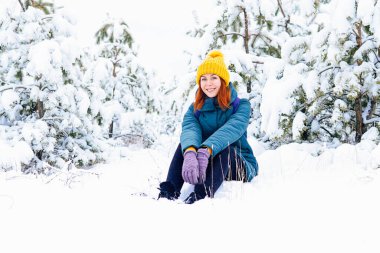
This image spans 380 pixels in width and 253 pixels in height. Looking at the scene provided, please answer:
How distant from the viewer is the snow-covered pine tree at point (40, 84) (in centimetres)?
607

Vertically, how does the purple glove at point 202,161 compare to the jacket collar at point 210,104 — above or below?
below

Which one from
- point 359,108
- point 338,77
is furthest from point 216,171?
point 359,108

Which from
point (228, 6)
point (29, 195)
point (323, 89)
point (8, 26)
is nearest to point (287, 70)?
point (323, 89)

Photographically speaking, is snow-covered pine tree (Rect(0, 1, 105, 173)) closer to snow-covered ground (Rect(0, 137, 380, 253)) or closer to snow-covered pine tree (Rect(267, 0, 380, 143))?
snow-covered ground (Rect(0, 137, 380, 253))

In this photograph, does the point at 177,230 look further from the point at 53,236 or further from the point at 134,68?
the point at 134,68

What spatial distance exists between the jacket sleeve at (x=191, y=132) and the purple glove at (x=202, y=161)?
15 cm

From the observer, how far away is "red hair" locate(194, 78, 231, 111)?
11.9 ft

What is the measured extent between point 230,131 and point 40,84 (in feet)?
15.4

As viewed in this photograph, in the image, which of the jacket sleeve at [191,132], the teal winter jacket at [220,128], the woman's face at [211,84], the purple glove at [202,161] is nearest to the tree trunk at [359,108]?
the teal winter jacket at [220,128]

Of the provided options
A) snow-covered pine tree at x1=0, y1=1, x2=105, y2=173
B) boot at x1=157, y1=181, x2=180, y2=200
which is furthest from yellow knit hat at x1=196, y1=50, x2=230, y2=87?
snow-covered pine tree at x1=0, y1=1, x2=105, y2=173

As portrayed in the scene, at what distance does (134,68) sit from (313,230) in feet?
32.3

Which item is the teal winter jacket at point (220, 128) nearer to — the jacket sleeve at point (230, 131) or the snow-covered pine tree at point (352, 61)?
the jacket sleeve at point (230, 131)

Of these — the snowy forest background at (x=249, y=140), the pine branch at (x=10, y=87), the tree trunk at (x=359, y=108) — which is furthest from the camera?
the pine branch at (x=10, y=87)

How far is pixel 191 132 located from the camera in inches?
139
